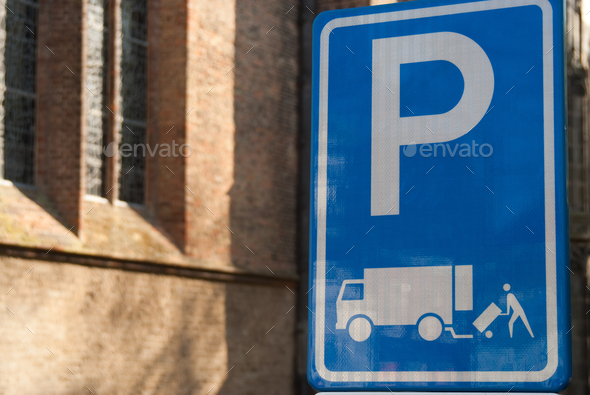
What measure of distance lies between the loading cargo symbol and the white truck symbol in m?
0.03

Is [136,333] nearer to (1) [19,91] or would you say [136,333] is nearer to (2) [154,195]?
(2) [154,195]

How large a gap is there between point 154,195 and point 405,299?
29.2ft

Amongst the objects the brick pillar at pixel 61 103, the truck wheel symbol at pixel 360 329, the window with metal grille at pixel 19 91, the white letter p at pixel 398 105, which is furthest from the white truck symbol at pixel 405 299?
the window with metal grille at pixel 19 91

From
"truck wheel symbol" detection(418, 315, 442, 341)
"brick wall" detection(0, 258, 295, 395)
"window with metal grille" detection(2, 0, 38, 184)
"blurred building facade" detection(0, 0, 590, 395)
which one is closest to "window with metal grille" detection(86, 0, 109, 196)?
"blurred building facade" detection(0, 0, 590, 395)

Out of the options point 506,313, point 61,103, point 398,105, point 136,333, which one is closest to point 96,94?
point 61,103

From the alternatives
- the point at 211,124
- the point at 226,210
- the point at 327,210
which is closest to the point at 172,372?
the point at 226,210

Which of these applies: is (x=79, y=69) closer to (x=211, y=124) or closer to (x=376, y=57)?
(x=211, y=124)

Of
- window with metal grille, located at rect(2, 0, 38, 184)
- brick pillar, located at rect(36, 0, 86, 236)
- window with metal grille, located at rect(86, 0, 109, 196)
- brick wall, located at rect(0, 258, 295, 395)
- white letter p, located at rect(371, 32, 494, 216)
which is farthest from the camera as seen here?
window with metal grille, located at rect(86, 0, 109, 196)

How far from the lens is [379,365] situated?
60.1 inches

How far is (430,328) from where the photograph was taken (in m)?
1.51

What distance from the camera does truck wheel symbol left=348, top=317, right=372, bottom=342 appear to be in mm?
1549

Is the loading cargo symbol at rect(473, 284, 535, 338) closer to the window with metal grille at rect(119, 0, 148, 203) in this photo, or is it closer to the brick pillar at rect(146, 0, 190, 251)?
the brick pillar at rect(146, 0, 190, 251)

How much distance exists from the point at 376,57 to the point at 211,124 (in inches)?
351

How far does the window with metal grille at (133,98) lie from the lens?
994cm
